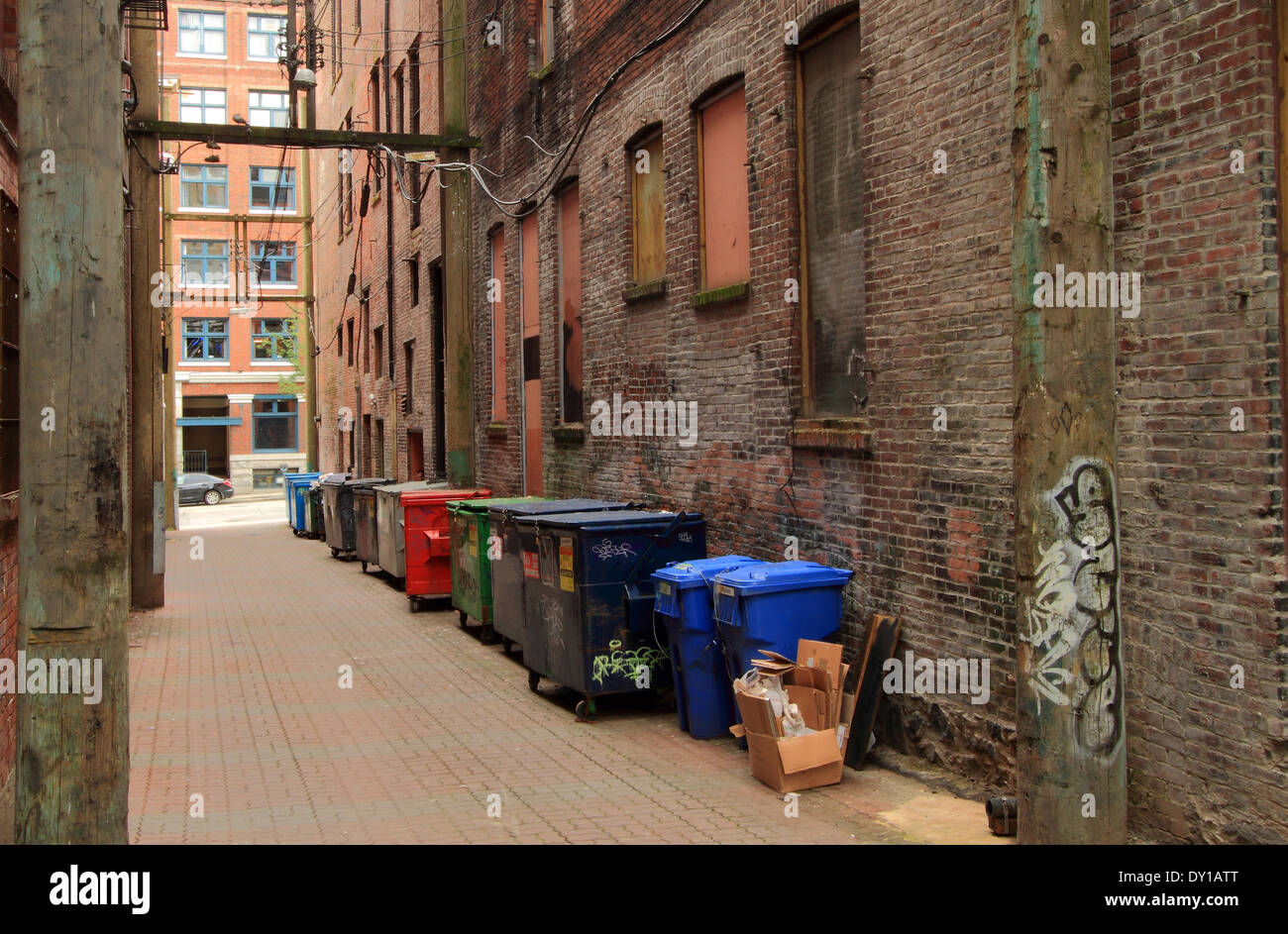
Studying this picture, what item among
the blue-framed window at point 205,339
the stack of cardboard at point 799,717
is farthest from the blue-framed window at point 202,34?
the stack of cardboard at point 799,717

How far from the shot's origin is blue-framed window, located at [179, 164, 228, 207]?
170 ft

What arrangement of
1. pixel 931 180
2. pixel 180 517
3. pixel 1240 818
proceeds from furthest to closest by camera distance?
pixel 180 517 < pixel 931 180 < pixel 1240 818

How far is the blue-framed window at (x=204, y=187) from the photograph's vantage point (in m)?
51.8

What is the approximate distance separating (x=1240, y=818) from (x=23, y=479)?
5.03 metres

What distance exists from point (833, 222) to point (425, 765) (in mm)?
4785

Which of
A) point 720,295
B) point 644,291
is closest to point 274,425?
point 644,291

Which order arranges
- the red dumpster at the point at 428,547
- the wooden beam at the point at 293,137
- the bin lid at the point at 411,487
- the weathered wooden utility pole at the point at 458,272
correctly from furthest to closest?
the weathered wooden utility pole at the point at 458,272 < the bin lid at the point at 411,487 < the wooden beam at the point at 293,137 < the red dumpster at the point at 428,547

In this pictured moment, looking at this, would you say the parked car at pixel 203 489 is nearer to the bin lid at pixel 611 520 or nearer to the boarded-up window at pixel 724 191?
the boarded-up window at pixel 724 191

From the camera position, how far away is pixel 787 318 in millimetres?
9344

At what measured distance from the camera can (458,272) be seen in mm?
17859

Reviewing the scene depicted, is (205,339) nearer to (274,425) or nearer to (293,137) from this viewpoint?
(274,425)

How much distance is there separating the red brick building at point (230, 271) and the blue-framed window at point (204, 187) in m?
0.04

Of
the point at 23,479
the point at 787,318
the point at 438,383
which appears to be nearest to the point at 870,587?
the point at 787,318
